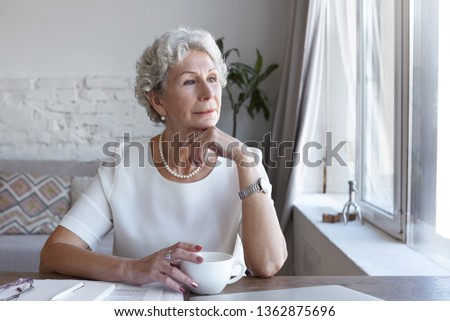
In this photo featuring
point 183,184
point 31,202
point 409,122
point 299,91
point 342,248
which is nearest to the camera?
point 183,184

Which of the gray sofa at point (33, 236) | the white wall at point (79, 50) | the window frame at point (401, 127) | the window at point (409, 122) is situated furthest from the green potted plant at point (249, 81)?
the window frame at point (401, 127)

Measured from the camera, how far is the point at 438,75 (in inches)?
66.9

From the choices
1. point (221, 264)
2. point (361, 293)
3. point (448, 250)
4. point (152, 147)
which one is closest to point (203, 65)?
point (152, 147)

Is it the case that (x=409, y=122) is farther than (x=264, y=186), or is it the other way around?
(x=409, y=122)

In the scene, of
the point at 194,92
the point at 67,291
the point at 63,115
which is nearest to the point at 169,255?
the point at 67,291

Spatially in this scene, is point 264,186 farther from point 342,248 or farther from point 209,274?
point 342,248

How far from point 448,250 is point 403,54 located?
28.2 inches

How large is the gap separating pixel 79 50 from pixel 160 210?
259cm

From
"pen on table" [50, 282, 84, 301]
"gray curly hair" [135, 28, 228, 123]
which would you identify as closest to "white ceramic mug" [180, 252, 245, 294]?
"pen on table" [50, 282, 84, 301]

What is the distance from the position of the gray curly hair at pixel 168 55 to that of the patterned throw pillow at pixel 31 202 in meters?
1.87

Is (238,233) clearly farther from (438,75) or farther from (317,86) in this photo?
(317,86)

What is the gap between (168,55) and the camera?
1.56 meters

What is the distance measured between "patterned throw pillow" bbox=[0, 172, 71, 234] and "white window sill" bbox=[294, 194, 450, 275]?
1.44m

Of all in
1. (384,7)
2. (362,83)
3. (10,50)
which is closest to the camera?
(384,7)
